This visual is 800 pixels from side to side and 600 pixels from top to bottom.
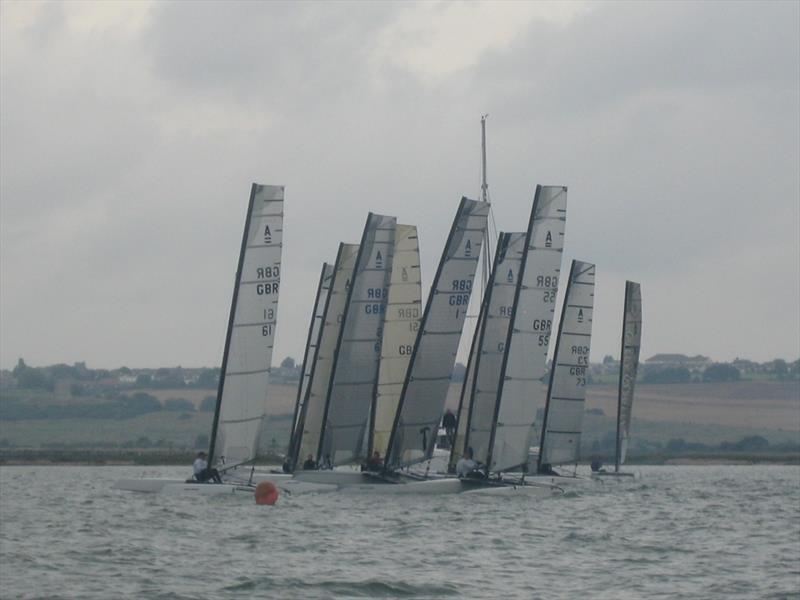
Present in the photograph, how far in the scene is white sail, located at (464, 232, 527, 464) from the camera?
46719 millimetres

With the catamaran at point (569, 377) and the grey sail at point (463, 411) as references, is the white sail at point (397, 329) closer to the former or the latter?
the grey sail at point (463, 411)

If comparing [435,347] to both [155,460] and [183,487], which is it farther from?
[155,460]

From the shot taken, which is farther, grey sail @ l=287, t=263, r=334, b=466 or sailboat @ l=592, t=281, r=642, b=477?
sailboat @ l=592, t=281, r=642, b=477

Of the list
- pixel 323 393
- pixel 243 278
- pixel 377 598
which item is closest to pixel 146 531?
pixel 377 598

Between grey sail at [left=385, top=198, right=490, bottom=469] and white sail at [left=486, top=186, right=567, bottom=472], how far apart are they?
1632 millimetres

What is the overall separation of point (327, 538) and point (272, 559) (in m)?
3.64

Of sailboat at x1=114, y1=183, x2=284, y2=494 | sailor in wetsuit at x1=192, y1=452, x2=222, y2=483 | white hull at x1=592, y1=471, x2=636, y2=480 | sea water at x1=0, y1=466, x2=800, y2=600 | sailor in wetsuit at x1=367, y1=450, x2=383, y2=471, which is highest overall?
sailboat at x1=114, y1=183, x2=284, y2=494

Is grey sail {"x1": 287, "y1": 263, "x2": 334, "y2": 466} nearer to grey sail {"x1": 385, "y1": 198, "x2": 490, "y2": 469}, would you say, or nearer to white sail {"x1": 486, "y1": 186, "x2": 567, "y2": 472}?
grey sail {"x1": 385, "y1": 198, "x2": 490, "y2": 469}

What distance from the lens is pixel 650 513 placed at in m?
38.5

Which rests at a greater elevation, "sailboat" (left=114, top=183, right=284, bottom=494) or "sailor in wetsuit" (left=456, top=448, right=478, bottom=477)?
"sailboat" (left=114, top=183, right=284, bottom=494)

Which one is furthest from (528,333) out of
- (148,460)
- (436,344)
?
(148,460)

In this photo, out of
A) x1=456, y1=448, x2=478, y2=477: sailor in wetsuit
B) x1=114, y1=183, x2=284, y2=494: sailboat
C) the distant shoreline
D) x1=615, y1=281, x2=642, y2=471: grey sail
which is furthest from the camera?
the distant shoreline

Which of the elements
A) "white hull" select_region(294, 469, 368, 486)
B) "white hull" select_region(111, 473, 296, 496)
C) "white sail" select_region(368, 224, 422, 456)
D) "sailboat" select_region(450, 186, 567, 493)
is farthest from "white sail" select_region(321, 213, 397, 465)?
"sailboat" select_region(450, 186, 567, 493)

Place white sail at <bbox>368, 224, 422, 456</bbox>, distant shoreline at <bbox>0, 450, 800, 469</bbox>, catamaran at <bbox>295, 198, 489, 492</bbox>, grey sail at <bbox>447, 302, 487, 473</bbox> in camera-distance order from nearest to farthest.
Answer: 1. catamaran at <bbox>295, 198, 489, 492</bbox>
2. white sail at <bbox>368, 224, 422, 456</bbox>
3. grey sail at <bbox>447, 302, 487, 473</bbox>
4. distant shoreline at <bbox>0, 450, 800, 469</bbox>
